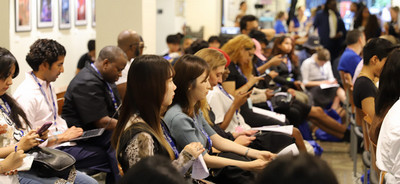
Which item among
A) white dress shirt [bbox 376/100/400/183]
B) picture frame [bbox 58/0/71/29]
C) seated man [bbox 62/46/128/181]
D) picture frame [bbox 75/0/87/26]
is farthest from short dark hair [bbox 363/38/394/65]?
picture frame [bbox 75/0/87/26]

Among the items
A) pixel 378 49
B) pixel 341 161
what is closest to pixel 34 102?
pixel 378 49

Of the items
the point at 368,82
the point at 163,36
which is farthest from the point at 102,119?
the point at 163,36

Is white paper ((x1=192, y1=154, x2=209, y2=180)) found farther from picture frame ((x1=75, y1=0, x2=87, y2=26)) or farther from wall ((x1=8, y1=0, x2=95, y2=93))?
picture frame ((x1=75, y1=0, x2=87, y2=26))

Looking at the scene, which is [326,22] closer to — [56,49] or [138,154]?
[56,49]

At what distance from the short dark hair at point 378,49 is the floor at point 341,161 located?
1.52 meters

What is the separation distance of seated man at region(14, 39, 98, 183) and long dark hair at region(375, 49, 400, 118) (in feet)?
6.62

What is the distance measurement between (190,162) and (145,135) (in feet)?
0.99

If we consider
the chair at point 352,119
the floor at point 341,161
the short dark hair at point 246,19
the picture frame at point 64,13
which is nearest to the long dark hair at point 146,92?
the floor at point 341,161

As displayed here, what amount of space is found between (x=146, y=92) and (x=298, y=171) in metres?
1.74

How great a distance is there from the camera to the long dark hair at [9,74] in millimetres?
3447

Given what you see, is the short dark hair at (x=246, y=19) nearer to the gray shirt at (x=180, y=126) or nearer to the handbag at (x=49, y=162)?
the gray shirt at (x=180, y=126)

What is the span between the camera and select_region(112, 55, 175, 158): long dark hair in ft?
9.82

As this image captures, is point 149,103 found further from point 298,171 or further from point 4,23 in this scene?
point 4,23

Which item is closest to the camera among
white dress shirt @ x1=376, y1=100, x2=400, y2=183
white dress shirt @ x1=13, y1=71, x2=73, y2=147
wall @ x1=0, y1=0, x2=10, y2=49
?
white dress shirt @ x1=376, y1=100, x2=400, y2=183
